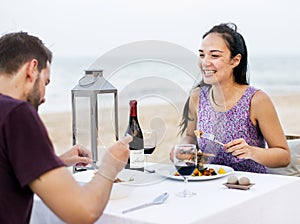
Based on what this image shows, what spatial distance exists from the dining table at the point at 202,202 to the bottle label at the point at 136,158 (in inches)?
1.4

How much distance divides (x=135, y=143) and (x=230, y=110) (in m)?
0.60

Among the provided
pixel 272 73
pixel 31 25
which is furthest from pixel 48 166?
pixel 272 73

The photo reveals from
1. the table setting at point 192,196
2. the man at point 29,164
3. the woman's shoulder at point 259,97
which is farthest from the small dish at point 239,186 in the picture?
the woman's shoulder at point 259,97

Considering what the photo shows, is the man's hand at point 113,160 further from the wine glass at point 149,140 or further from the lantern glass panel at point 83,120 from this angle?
the lantern glass panel at point 83,120

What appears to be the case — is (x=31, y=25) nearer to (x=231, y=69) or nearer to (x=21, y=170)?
(x=231, y=69)

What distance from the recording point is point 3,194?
1.17 metres

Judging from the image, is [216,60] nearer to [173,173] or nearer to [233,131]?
[233,131]

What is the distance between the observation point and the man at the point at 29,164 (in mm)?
1133

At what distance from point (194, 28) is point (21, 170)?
2.84 meters

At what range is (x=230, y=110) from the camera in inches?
89.9

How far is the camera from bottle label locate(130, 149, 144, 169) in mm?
1794

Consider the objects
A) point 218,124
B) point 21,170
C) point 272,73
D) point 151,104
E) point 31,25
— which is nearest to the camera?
point 21,170

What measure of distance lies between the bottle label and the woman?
455mm

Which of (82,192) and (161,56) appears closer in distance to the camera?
(82,192)
